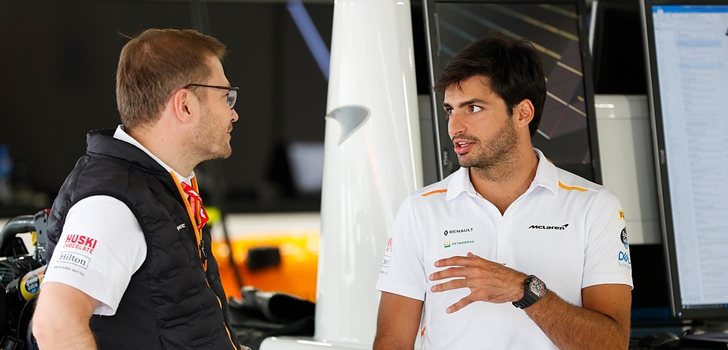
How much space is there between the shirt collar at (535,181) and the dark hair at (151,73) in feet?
2.06

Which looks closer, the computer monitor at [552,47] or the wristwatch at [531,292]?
the wristwatch at [531,292]

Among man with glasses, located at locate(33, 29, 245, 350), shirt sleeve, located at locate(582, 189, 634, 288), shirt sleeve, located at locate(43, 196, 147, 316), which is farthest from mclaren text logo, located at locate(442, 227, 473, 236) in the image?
shirt sleeve, located at locate(43, 196, 147, 316)

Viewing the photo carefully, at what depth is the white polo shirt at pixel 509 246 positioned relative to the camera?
190 centimetres

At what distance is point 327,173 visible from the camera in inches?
92.5

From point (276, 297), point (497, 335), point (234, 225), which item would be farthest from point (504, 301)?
point (234, 225)

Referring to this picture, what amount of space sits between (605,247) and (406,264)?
39cm

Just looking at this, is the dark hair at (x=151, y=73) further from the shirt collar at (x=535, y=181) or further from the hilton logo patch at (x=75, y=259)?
the shirt collar at (x=535, y=181)

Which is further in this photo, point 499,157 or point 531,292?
point 499,157

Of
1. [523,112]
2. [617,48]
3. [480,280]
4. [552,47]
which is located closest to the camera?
[480,280]

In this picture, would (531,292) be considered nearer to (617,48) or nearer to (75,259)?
(75,259)

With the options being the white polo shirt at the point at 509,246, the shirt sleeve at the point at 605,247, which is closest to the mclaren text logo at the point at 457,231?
the white polo shirt at the point at 509,246

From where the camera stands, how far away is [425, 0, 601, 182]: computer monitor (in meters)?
2.46

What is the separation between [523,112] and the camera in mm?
2002

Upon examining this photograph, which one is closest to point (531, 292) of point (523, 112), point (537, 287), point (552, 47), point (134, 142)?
point (537, 287)
